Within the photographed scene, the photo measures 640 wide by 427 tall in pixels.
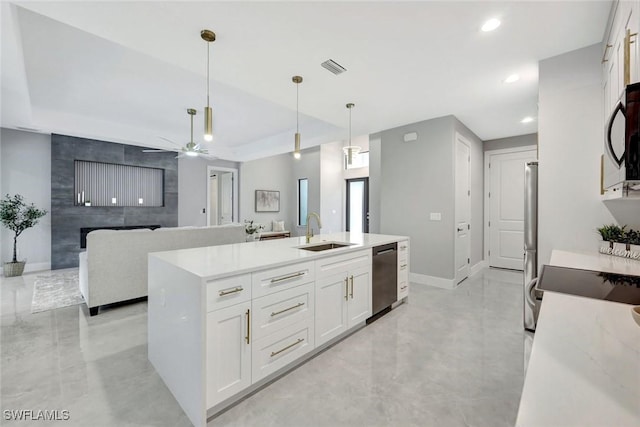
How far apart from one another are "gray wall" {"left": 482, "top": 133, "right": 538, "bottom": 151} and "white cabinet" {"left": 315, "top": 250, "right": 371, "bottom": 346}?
439 centimetres

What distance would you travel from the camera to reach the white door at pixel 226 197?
26.2 feet

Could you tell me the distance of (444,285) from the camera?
4156 millimetres

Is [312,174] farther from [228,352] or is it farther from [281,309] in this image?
[228,352]

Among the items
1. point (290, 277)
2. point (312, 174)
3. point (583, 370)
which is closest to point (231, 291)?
point (290, 277)

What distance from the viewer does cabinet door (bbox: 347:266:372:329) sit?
2.52 m

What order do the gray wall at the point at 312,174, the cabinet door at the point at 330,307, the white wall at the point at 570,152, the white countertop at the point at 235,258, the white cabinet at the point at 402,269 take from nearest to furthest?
the white countertop at the point at 235,258 < the cabinet door at the point at 330,307 < the white wall at the point at 570,152 < the white cabinet at the point at 402,269 < the gray wall at the point at 312,174

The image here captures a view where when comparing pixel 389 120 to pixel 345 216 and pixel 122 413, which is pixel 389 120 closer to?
pixel 345 216

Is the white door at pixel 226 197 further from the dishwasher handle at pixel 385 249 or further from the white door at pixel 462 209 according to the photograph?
the white door at pixel 462 209

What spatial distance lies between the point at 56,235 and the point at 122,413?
5332 millimetres

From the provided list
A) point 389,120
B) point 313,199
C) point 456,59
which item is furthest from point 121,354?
point 313,199

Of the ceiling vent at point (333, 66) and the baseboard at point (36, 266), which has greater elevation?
the ceiling vent at point (333, 66)

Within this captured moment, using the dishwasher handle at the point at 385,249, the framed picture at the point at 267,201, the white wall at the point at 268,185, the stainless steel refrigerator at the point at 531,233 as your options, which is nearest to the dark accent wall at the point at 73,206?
the white wall at the point at 268,185

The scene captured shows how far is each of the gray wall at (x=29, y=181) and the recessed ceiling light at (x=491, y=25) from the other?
719 cm

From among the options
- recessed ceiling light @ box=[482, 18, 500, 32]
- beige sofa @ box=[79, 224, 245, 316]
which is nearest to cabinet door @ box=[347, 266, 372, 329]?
recessed ceiling light @ box=[482, 18, 500, 32]
